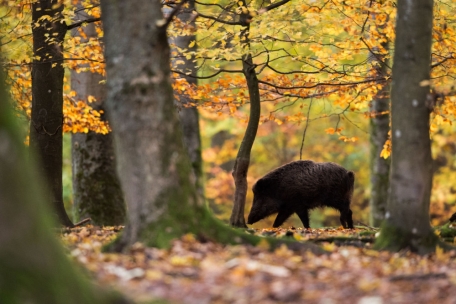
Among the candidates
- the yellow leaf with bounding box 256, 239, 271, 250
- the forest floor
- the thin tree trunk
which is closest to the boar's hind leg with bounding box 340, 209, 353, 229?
the thin tree trunk

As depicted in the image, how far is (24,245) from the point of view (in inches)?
167

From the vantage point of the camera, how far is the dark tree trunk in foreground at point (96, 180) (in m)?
14.8

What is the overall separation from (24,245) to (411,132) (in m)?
4.21

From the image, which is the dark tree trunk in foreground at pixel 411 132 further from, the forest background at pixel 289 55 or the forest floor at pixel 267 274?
the forest background at pixel 289 55

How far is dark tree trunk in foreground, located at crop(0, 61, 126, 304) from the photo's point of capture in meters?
4.12

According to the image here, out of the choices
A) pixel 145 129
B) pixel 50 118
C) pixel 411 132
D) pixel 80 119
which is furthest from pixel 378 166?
pixel 145 129

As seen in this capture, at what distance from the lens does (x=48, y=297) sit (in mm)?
4172

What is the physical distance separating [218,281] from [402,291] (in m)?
1.51

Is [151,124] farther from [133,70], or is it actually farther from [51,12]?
[51,12]

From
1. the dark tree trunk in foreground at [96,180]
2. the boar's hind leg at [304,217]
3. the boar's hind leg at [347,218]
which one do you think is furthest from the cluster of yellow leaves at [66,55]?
the boar's hind leg at [347,218]

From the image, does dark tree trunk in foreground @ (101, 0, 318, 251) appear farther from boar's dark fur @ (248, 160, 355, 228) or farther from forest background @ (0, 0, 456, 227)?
Result: boar's dark fur @ (248, 160, 355, 228)

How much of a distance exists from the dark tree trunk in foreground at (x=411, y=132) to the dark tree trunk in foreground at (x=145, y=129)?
6.89 feet

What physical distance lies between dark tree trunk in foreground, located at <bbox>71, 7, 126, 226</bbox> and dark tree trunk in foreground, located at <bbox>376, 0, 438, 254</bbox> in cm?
896

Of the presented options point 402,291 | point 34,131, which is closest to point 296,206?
point 34,131
